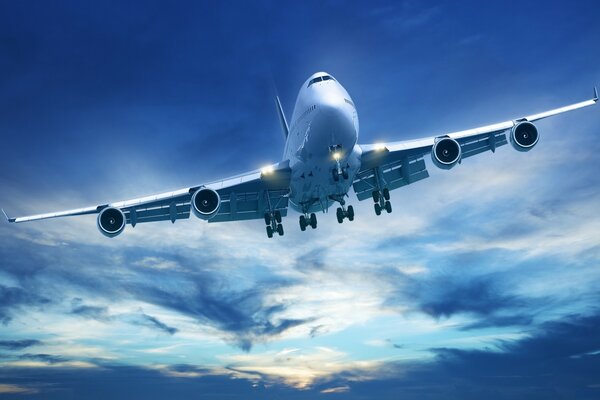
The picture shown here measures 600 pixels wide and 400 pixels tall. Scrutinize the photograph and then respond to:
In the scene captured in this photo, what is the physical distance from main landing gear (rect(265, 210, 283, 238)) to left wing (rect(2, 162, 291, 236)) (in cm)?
35

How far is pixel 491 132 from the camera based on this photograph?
110ft

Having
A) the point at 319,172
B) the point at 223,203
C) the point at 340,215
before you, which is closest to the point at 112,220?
the point at 223,203

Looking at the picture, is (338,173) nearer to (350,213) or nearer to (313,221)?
(350,213)

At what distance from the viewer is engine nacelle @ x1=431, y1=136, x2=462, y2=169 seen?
31203 mm

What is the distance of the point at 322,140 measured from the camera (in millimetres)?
28141

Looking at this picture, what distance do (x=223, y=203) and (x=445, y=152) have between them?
53.2 ft

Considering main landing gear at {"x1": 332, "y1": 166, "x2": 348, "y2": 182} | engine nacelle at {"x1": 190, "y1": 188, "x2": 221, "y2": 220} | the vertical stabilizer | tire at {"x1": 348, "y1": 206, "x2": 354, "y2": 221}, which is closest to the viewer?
main landing gear at {"x1": 332, "y1": 166, "x2": 348, "y2": 182}

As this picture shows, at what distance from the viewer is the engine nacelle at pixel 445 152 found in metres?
31.2

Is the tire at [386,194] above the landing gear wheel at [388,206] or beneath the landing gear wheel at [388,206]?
above

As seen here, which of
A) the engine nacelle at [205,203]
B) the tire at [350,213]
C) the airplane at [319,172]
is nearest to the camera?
the airplane at [319,172]

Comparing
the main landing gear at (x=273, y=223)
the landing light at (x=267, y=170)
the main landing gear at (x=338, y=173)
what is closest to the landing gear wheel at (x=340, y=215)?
the main landing gear at (x=273, y=223)

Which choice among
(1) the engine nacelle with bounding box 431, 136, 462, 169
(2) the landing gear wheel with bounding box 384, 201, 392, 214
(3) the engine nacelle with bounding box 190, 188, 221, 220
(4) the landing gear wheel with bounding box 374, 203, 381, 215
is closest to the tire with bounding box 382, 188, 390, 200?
(2) the landing gear wheel with bounding box 384, 201, 392, 214

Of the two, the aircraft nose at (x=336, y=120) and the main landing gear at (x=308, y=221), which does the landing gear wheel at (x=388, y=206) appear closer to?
the main landing gear at (x=308, y=221)

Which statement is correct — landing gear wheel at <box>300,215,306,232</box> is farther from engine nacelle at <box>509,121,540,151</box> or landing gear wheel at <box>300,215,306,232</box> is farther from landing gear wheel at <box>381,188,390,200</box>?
engine nacelle at <box>509,121,540,151</box>
